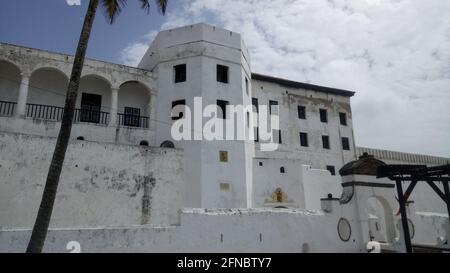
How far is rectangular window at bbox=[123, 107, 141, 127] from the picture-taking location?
811 inches

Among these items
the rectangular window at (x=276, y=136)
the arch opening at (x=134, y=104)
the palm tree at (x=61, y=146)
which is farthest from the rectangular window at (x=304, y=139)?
the palm tree at (x=61, y=146)

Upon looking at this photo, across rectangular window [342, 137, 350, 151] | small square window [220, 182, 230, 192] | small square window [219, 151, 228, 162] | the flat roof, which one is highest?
the flat roof

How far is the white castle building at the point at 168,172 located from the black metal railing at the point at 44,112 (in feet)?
0.22

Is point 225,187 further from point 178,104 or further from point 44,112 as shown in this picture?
point 44,112

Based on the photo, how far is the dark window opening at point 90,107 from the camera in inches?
779

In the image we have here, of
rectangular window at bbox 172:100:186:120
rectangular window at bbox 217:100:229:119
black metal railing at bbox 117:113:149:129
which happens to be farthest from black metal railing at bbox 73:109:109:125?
rectangular window at bbox 217:100:229:119

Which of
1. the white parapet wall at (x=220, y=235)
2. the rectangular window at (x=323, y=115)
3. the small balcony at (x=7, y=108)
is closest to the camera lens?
the white parapet wall at (x=220, y=235)

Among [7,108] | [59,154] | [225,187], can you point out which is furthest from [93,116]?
[59,154]

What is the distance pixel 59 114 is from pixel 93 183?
5531 mm

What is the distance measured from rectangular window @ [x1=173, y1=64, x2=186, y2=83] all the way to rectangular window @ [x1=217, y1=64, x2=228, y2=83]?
6.65 feet

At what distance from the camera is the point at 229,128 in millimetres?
19453

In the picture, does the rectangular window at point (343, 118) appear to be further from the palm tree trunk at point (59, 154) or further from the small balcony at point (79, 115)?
the palm tree trunk at point (59, 154)

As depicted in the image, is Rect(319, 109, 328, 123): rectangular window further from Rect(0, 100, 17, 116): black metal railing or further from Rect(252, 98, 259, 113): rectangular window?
Rect(0, 100, 17, 116): black metal railing

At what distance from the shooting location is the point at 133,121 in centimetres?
2075
